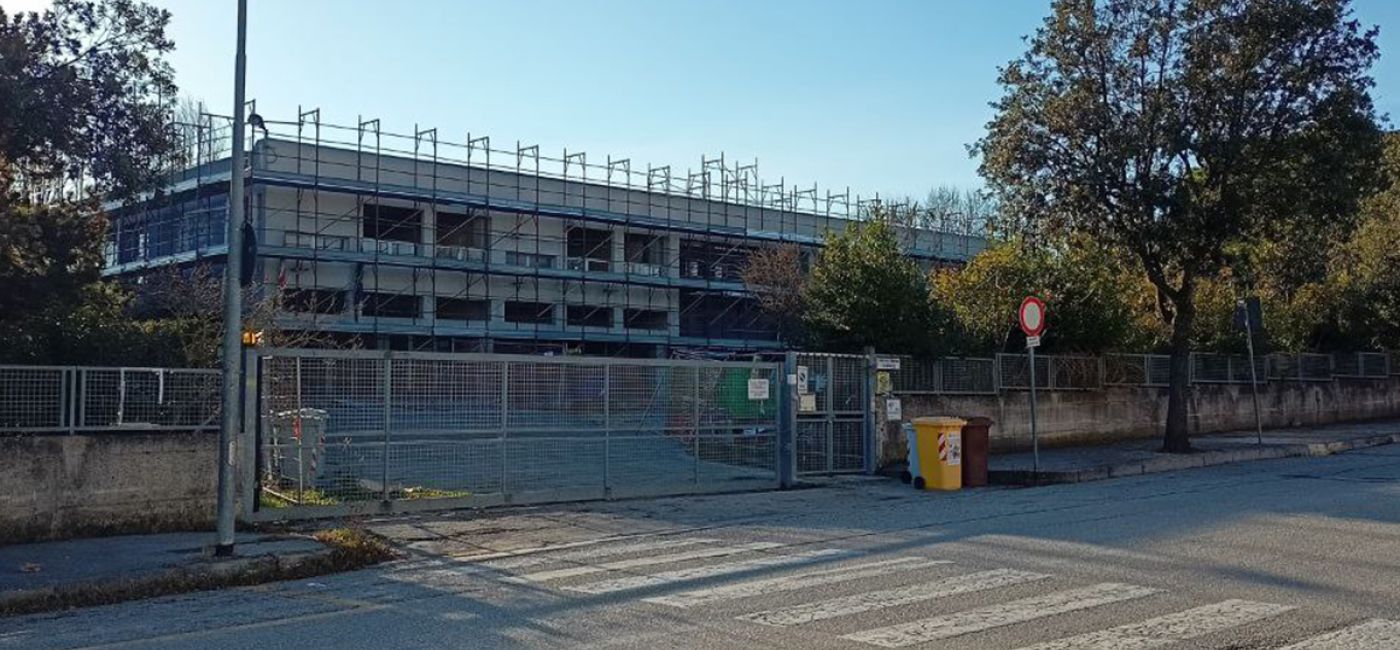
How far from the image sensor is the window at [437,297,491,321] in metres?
48.4

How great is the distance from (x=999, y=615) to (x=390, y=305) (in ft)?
135

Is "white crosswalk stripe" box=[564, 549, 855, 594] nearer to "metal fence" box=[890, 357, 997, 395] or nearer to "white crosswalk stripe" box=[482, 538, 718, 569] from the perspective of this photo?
"white crosswalk stripe" box=[482, 538, 718, 569]

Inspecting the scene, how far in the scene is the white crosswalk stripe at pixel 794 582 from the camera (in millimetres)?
9219

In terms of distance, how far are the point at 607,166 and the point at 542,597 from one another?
44.6 metres

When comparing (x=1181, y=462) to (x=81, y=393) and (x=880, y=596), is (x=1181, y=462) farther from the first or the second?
(x=81, y=393)

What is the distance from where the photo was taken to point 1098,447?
25031 mm

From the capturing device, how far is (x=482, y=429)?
15539 millimetres

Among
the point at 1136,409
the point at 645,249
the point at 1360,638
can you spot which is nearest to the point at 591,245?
the point at 645,249

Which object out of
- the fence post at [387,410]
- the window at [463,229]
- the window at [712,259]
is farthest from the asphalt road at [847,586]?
the window at [712,259]

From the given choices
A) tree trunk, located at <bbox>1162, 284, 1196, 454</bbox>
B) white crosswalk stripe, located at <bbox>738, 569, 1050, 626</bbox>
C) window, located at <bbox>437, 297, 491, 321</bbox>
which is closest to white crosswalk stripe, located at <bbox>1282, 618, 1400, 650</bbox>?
white crosswalk stripe, located at <bbox>738, 569, 1050, 626</bbox>

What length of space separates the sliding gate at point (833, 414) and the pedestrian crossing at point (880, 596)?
7.62 m

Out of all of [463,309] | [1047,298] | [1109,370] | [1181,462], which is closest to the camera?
[1181,462]

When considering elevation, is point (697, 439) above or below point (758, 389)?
below

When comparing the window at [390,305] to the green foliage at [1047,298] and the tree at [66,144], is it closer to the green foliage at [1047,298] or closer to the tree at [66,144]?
the green foliage at [1047,298]
